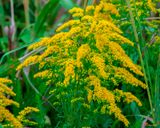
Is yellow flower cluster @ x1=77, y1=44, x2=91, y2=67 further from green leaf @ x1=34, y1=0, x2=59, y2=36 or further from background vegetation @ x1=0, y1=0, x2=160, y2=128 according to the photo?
green leaf @ x1=34, y1=0, x2=59, y2=36

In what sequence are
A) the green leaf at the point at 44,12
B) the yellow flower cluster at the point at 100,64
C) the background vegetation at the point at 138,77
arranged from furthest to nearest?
the green leaf at the point at 44,12 → the background vegetation at the point at 138,77 → the yellow flower cluster at the point at 100,64

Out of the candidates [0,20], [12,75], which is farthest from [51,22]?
[12,75]

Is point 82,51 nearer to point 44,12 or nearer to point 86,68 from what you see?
point 86,68

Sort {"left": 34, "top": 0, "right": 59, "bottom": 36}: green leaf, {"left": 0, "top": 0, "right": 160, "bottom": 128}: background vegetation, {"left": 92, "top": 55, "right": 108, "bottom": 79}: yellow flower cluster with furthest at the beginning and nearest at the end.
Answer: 1. {"left": 34, "top": 0, "right": 59, "bottom": 36}: green leaf
2. {"left": 0, "top": 0, "right": 160, "bottom": 128}: background vegetation
3. {"left": 92, "top": 55, "right": 108, "bottom": 79}: yellow flower cluster

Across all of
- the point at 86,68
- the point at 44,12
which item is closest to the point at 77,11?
the point at 86,68

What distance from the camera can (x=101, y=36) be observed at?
244cm

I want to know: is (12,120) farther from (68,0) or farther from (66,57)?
(68,0)

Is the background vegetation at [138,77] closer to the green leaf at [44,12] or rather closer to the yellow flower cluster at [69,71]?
the green leaf at [44,12]

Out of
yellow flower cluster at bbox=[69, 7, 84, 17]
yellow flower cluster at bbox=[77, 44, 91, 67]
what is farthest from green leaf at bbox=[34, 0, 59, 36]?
yellow flower cluster at bbox=[77, 44, 91, 67]

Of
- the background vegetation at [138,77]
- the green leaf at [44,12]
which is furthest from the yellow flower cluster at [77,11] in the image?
the green leaf at [44,12]

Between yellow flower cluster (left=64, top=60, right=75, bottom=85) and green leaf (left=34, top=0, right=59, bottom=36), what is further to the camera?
green leaf (left=34, top=0, right=59, bottom=36)

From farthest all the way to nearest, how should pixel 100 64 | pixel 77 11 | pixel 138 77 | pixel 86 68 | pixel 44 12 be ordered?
pixel 44 12 < pixel 138 77 < pixel 77 11 < pixel 86 68 < pixel 100 64

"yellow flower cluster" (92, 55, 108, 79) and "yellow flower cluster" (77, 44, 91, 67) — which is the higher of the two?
"yellow flower cluster" (77, 44, 91, 67)

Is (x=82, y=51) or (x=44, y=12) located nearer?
(x=82, y=51)
